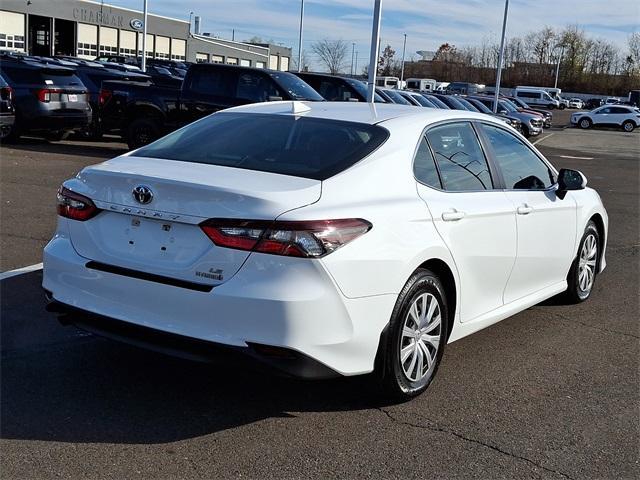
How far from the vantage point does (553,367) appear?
5.21 m

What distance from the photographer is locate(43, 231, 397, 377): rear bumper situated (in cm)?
367

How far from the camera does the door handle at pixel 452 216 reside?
4.54m

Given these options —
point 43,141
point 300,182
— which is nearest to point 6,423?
point 300,182

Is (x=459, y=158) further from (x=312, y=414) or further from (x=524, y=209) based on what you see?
(x=312, y=414)

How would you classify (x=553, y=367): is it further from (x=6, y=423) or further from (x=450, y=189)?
(x=6, y=423)

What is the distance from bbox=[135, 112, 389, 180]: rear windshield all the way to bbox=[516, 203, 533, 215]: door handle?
4.25 ft

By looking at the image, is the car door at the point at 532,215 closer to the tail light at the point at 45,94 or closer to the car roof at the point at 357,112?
the car roof at the point at 357,112

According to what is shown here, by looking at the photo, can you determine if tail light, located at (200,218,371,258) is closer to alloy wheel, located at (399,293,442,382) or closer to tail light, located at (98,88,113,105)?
alloy wheel, located at (399,293,442,382)

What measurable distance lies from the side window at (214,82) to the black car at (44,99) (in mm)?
2616

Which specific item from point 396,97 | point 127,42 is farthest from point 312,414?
point 127,42

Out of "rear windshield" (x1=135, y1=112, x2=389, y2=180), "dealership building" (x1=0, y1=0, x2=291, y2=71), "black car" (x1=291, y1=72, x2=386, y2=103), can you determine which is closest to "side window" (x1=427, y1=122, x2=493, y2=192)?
"rear windshield" (x1=135, y1=112, x2=389, y2=180)

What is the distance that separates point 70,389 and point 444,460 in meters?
2.04

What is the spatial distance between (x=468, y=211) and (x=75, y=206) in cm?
226

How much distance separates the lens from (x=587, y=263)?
6.80m
